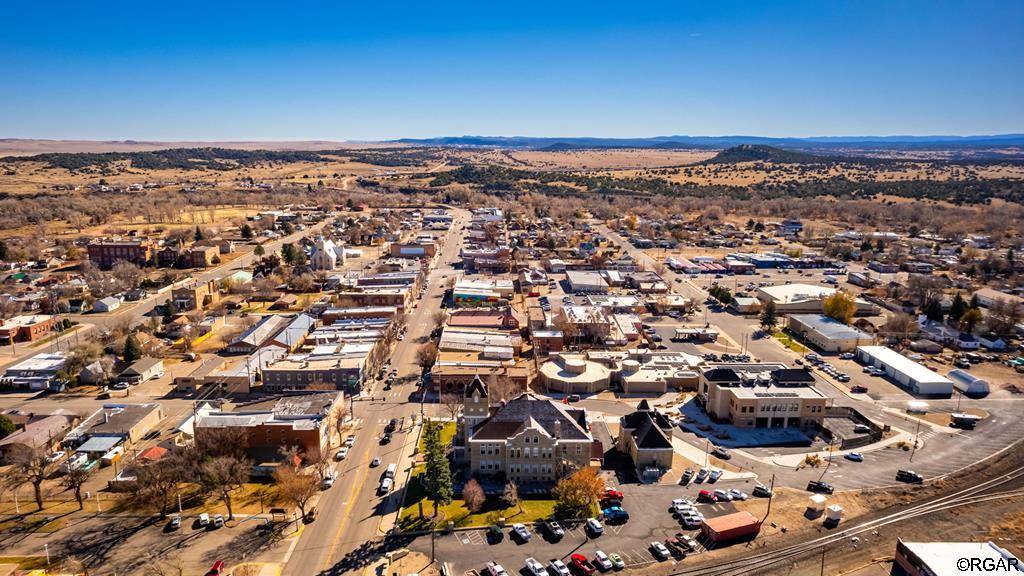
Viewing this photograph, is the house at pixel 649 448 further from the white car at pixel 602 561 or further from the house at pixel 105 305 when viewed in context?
the house at pixel 105 305

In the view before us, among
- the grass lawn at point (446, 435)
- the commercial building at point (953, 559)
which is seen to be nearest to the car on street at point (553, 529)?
the grass lawn at point (446, 435)

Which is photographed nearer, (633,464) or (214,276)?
(633,464)

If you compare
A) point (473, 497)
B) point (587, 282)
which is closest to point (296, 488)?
point (473, 497)

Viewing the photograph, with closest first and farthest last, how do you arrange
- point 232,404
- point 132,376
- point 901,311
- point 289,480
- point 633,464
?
point 289,480 < point 633,464 < point 232,404 < point 132,376 < point 901,311

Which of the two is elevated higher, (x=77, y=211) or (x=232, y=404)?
(x=77, y=211)

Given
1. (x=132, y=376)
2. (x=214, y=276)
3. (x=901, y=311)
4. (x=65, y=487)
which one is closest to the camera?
(x=65, y=487)

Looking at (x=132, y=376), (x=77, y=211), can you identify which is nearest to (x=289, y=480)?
(x=132, y=376)

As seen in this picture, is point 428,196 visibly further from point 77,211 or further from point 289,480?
point 289,480
